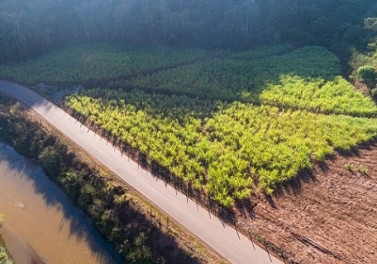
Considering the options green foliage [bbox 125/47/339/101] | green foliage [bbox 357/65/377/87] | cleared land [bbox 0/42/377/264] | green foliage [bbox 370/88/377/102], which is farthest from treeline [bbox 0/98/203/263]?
green foliage [bbox 357/65/377/87]

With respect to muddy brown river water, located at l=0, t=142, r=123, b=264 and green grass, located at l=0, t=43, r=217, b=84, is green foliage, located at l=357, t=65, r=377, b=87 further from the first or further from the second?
muddy brown river water, located at l=0, t=142, r=123, b=264

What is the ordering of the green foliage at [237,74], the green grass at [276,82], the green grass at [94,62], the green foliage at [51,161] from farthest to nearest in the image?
the green grass at [94,62] → the green foliage at [237,74] → the green grass at [276,82] → the green foliage at [51,161]

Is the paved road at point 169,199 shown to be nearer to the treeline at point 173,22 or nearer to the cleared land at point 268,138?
the cleared land at point 268,138

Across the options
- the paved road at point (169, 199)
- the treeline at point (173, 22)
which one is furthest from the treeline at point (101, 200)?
the treeline at point (173, 22)

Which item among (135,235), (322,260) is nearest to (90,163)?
(135,235)

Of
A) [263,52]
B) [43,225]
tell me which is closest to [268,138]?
[43,225]

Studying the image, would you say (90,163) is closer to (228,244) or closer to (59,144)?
(59,144)
